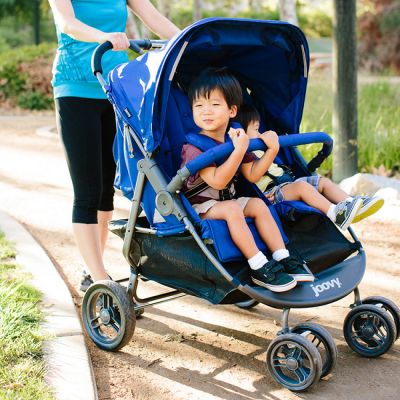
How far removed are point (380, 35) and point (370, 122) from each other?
11.8 metres

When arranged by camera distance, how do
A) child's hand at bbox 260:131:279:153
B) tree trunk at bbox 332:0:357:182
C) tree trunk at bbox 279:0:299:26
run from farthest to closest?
tree trunk at bbox 279:0:299:26, tree trunk at bbox 332:0:357:182, child's hand at bbox 260:131:279:153

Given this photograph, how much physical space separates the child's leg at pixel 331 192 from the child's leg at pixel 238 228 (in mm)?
646

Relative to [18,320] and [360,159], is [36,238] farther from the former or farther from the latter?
[360,159]

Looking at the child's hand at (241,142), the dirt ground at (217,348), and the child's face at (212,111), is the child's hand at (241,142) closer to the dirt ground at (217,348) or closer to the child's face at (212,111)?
the child's face at (212,111)

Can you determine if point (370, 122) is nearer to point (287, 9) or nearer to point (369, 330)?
point (369, 330)

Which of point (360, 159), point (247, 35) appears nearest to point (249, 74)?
point (247, 35)

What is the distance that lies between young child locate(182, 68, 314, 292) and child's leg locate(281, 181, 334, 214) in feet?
0.93

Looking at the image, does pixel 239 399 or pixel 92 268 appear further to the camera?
pixel 92 268

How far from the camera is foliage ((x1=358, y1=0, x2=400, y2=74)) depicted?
17859 millimetres

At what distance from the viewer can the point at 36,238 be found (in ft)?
18.4

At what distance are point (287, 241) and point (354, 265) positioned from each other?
13.1 inches

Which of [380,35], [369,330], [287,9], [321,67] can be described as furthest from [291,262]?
[380,35]

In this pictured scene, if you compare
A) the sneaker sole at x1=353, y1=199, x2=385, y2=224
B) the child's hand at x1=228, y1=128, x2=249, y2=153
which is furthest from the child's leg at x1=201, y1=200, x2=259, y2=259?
the sneaker sole at x1=353, y1=199, x2=385, y2=224

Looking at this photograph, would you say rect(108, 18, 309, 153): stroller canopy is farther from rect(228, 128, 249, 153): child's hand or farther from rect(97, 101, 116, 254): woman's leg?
rect(97, 101, 116, 254): woman's leg
